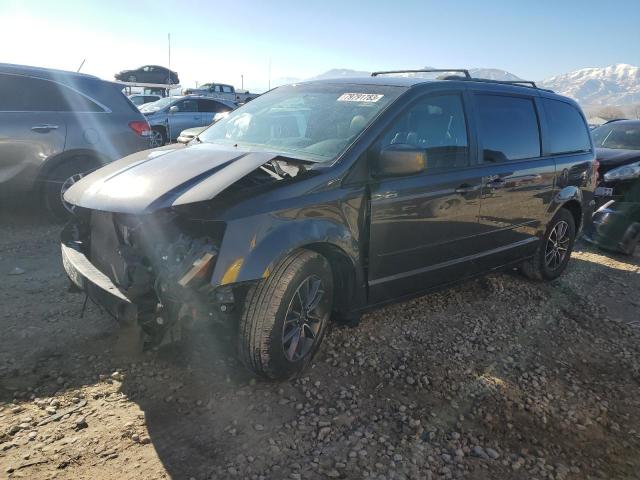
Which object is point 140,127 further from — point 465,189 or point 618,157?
point 618,157

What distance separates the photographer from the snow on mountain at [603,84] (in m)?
76.0

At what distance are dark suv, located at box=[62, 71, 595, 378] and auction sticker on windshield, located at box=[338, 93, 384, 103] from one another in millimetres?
15

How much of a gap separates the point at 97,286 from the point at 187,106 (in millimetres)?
13708

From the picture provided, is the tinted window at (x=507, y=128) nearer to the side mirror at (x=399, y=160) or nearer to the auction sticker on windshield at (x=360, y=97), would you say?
the auction sticker on windshield at (x=360, y=97)

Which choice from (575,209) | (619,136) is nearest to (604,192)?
(619,136)

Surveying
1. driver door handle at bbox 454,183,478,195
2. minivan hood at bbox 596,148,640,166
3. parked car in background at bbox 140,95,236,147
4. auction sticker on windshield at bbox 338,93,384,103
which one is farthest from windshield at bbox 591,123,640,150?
parked car in background at bbox 140,95,236,147

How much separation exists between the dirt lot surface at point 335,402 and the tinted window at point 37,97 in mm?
2505

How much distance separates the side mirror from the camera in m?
2.96

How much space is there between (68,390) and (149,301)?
2.63ft

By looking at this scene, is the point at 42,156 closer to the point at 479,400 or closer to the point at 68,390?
the point at 68,390

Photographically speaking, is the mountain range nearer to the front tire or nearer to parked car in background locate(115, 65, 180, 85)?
parked car in background locate(115, 65, 180, 85)

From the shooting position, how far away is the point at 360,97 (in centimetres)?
345

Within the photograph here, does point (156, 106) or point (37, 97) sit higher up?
point (156, 106)

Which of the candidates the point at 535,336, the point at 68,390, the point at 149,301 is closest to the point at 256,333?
the point at 149,301
